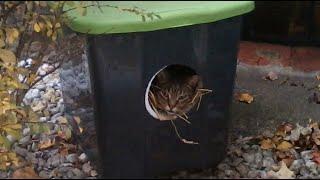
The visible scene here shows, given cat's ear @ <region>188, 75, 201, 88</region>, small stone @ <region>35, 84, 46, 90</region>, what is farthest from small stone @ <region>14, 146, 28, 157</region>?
cat's ear @ <region>188, 75, 201, 88</region>

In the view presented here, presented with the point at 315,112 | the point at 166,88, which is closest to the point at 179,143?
the point at 166,88

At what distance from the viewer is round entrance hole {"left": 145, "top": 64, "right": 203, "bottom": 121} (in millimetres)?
1969

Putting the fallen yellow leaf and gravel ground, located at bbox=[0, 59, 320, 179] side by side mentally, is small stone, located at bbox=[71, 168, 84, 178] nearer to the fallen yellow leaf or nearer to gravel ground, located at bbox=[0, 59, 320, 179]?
gravel ground, located at bbox=[0, 59, 320, 179]

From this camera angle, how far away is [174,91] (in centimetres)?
209

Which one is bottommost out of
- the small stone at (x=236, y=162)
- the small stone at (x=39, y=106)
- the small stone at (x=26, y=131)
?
the small stone at (x=236, y=162)

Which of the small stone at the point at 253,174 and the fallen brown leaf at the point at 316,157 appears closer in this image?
the small stone at the point at 253,174

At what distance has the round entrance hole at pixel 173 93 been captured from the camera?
1.97 metres

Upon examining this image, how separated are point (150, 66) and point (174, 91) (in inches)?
14.3

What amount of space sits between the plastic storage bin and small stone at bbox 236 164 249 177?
129 mm

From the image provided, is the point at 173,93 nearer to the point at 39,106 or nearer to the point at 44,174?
the point at 44,174

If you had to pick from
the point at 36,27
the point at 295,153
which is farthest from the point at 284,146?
the point at 36,27

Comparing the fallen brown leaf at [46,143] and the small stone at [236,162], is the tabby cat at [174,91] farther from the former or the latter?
the fallen brown leaf at [46,143]

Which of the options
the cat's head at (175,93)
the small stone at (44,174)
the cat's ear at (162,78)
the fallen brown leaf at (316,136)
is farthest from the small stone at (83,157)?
the fallen brown leaf at (316,136)

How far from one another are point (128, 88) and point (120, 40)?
174mm
